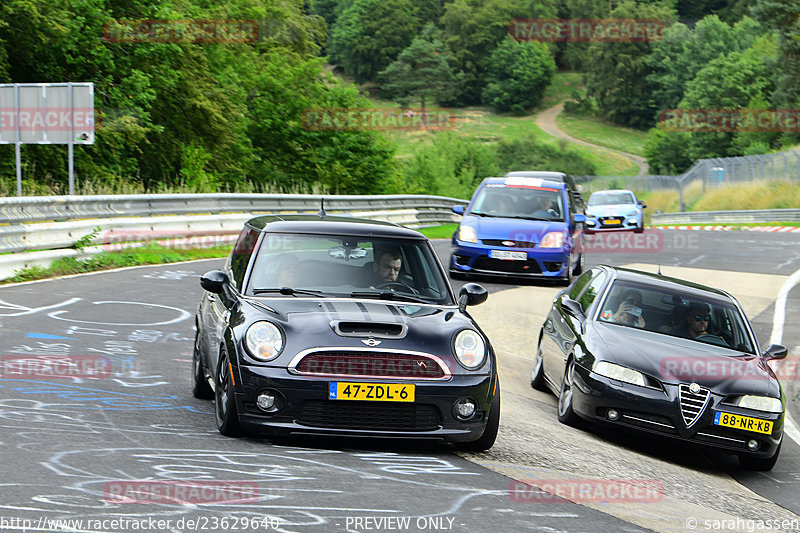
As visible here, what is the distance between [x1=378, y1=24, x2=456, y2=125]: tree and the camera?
489 feet


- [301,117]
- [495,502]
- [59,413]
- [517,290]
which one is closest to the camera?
[495,502]

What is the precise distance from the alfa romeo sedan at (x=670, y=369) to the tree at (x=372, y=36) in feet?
523

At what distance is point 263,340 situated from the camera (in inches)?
260

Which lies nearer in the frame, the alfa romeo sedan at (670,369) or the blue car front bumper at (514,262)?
the alfa romeo sedan at (670,369)

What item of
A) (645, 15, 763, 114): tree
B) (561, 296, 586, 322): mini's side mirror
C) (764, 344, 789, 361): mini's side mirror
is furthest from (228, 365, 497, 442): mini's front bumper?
(645, 15, 763, 114): tree

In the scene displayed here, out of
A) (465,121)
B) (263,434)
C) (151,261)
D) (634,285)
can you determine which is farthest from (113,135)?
(465,121)

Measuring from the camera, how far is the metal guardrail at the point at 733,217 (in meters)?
46.6

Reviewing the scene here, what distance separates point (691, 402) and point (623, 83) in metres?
150

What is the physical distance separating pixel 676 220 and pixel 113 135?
1408 inches

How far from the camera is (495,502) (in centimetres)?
548

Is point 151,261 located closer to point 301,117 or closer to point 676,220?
point 301,117
